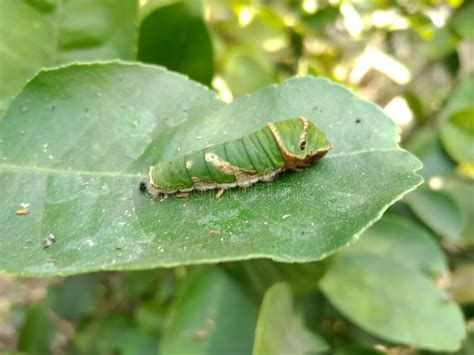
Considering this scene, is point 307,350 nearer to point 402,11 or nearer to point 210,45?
point 210,45

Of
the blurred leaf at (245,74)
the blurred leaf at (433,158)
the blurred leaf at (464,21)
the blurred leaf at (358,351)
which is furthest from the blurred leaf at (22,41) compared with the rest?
the blurred leaf at (464,21)

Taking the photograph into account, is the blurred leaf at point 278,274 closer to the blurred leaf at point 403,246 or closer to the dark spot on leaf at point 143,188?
the blurred leaf at point 403,246

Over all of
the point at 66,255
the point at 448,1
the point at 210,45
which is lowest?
the point at 66,255

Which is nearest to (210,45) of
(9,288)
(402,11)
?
(402,11)

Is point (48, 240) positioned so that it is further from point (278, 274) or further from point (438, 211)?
point (438, 211)

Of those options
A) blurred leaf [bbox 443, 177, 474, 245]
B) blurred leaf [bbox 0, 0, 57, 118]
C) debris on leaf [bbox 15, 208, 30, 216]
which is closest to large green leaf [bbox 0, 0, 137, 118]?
blurred leaf [bbox 0, 0, 57, 118]

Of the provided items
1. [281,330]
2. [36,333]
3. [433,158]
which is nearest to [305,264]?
[281,330]
